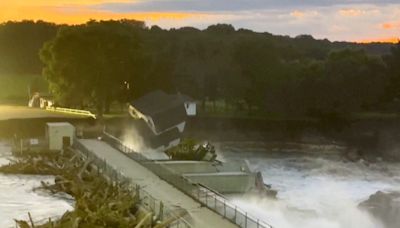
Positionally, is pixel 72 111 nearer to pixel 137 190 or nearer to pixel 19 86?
pixel 137 190

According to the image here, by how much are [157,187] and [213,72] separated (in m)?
63.7

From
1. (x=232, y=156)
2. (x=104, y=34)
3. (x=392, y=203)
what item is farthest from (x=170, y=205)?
(x=104, y=34)

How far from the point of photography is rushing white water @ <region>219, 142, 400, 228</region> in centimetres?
4109

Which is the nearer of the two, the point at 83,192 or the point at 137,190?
the point at 137,190

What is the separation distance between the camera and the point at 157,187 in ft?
116

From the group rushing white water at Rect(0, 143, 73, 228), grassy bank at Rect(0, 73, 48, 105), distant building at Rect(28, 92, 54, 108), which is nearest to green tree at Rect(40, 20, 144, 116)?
distant building at Rect(28, 92, 54, 108)

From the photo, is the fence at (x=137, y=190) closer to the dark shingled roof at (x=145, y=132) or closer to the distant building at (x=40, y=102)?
the dark shingled roof at (x=145, y=132)

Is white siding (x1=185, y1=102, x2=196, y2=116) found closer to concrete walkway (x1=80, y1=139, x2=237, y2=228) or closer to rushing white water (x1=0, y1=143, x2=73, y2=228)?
concrete walkway (x1=80, y1=139, x2=237, y2=228)

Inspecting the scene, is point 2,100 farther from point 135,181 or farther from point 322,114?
point 135,181

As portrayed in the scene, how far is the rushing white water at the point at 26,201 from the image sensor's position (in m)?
33.5

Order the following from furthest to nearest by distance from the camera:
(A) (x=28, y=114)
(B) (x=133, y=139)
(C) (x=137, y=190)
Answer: (A) (x=28, y=114)
(B) (x=133, y=139)
(C) (x=137, y=190)

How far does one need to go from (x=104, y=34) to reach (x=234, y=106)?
27.6 meters

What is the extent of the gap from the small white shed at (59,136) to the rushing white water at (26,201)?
6.68 meters

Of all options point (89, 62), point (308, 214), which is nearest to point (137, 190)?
point (308, 214)
